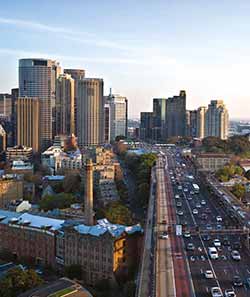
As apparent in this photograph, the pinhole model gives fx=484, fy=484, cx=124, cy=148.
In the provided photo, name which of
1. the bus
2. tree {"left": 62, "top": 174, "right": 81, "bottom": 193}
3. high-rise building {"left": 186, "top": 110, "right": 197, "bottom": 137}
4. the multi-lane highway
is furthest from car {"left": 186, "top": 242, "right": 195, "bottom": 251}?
high-rise building {"left": 186, "top": 110, "right": 197, "bottom": 137}

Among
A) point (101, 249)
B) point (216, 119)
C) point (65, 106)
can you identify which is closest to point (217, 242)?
point (101, 249)

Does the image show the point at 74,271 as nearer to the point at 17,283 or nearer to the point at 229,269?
the point at 17,283

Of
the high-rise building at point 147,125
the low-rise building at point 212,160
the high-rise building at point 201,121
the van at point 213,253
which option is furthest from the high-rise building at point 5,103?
the van at point 213,253

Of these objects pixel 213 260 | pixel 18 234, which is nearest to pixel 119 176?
pixel 18 234

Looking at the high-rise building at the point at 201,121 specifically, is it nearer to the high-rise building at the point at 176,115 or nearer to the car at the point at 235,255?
the high-rise building at the point at 176,115

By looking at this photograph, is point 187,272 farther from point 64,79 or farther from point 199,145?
point 64,79

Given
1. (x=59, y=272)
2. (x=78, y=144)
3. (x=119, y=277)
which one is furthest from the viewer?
(x=78, y=144)
